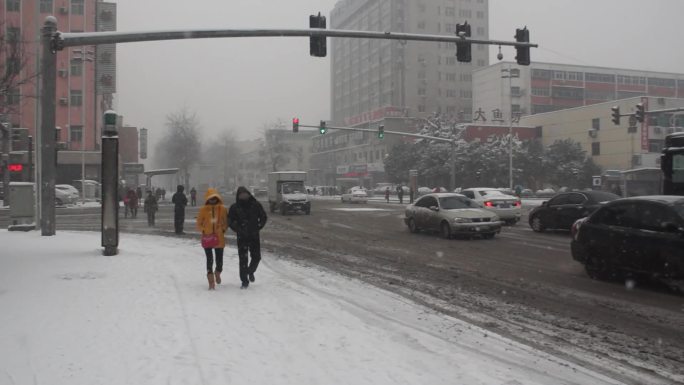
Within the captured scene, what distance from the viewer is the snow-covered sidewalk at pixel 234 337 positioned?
16.1ft

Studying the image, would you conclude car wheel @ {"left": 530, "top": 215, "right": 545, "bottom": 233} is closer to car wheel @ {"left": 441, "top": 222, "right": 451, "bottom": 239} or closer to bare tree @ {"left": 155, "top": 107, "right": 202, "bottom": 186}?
car wheel @ {"left": 441, "top": 222, "right": 451, "bottom": 239}

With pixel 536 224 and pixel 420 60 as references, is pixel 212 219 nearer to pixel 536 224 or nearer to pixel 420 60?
pixel 536 224

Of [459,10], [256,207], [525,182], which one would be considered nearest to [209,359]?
[256,207]

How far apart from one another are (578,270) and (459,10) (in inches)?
5172

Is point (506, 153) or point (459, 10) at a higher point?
point (459, 10)

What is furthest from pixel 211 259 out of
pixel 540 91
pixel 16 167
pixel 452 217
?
pixel 540 91

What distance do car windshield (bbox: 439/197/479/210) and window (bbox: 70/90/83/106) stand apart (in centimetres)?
5308

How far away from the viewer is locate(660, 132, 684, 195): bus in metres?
16.2

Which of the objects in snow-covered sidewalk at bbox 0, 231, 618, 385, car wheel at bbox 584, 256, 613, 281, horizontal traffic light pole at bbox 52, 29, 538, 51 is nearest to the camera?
snow-covered sidewalk at bbox 0, 231, 618, 385

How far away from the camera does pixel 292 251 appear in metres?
14.6

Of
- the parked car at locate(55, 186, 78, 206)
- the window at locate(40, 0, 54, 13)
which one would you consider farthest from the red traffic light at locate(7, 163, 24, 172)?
the window at locate(40, 0, 54, 13)

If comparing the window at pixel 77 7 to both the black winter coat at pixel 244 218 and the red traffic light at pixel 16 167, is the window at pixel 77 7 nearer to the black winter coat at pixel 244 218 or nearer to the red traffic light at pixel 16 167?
the red traffic light at pixel 16 167

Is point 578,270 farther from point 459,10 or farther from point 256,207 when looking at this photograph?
point 459,10

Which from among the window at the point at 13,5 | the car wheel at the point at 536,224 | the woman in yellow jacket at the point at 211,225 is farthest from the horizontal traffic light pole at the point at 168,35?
the window at the point at 13,5
